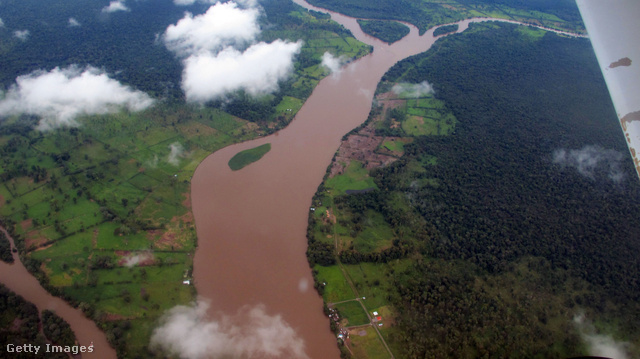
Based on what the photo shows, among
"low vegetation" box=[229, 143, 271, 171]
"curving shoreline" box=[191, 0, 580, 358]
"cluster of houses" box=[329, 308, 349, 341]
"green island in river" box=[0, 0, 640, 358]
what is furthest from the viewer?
"low vegetation" box=[229, 143, 271, 171]

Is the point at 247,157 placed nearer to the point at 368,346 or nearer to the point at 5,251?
the point at 5,251

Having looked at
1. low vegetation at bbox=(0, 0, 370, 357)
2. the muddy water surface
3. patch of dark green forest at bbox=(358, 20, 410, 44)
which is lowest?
the muddy water surface

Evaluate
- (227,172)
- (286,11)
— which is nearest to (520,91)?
(227,172)

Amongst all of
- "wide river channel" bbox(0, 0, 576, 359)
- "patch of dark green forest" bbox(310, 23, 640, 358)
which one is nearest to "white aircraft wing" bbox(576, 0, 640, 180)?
"patch of dark green forest" bbox(310, 23, 640, 358)

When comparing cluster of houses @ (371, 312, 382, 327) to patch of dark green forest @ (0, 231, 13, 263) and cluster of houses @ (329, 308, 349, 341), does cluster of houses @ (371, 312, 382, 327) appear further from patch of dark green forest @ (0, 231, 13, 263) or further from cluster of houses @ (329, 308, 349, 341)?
patch of dark green forest @ (0, 231, 13, 263)

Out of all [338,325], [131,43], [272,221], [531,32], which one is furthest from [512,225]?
[131,43]

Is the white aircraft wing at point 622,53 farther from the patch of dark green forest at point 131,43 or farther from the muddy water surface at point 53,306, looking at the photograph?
the patch of dark green forest at point 131,43

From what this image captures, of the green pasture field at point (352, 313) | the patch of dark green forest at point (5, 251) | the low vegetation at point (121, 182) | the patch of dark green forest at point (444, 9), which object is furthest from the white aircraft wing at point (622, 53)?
the patch of dark green forest at point (444, 9)
